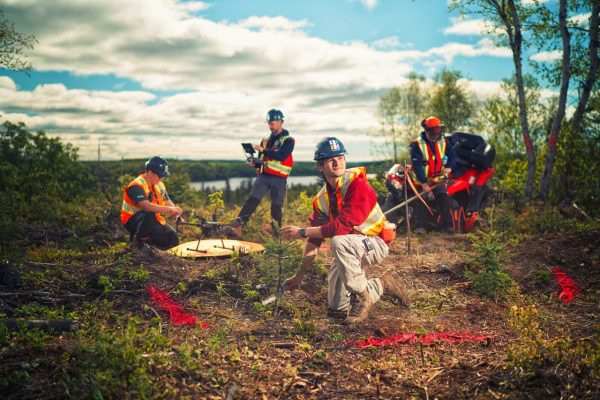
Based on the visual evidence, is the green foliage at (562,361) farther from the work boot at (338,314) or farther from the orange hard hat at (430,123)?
the orange hard hat at (430,123)

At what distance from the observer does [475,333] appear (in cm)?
535

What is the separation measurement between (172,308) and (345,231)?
227 centimetres

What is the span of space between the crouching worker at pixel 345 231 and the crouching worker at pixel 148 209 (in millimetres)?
3630

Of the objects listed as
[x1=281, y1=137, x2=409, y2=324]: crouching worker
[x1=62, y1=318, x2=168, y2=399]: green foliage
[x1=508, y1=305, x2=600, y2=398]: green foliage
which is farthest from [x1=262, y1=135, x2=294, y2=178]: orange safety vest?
[x1=508, y1=305, x2=600, y2=398]: green foliage

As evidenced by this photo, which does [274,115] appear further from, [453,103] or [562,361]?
[453,103]

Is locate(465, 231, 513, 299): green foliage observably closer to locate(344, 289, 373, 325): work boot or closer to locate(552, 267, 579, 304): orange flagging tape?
locate(552, 267, 579, 304): orange flagging tape

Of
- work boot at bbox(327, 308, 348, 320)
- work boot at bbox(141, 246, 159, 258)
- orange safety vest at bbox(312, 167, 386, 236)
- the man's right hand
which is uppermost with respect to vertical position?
orange safety vest at bbox(312, 167, 386, 236)

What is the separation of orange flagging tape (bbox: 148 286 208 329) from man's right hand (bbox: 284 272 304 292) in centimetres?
122

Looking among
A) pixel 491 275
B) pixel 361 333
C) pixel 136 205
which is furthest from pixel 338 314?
pixel 136 205

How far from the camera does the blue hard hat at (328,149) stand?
557cm

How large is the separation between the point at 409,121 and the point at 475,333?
1577 inches

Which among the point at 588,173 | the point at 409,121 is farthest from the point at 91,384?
the point at 409,121

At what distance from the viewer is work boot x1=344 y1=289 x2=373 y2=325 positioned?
5.63 meters

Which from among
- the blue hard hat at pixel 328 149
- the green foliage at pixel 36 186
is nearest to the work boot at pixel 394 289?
the blue hard hat at pixel 328 149
